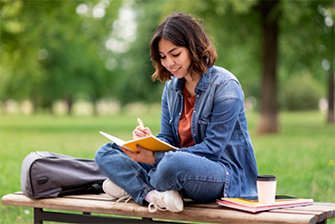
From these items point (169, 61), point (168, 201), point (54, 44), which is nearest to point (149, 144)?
point (168, 201)

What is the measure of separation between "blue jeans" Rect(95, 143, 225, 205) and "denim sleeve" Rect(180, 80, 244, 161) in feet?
0.25

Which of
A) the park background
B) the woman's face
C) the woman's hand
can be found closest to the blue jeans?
the woman's hand

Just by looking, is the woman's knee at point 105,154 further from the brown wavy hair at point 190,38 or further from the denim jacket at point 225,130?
the brown wavy hair at point 190,38

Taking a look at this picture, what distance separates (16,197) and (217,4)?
9843 millimetres

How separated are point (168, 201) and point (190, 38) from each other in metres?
1.04

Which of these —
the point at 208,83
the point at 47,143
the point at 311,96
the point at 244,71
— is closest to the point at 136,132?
the point at 208,83

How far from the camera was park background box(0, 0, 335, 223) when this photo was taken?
23.7 ft

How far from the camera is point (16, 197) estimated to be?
335cm

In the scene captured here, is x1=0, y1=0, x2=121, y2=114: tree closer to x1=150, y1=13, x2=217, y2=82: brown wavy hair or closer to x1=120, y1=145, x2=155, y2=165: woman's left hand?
x1=150, y1=13, x2=217, y2=82: brown wavy hair

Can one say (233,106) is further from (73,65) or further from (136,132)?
(73,65)

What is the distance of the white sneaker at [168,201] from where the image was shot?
2.68 metres

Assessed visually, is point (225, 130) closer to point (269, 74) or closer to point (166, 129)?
point (166, 129)

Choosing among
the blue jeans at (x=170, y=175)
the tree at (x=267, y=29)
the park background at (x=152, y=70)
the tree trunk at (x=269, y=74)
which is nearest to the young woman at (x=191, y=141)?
the blue jeans at (x=170, y=175)

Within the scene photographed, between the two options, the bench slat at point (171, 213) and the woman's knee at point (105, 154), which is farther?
the woman's knee at point (105, 154)
